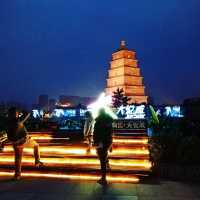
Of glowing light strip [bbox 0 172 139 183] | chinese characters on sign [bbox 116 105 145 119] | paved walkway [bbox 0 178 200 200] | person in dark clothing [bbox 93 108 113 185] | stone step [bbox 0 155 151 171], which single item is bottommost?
paved walkway [bbox 0 178 200 200]

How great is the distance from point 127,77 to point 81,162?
84.3 meters

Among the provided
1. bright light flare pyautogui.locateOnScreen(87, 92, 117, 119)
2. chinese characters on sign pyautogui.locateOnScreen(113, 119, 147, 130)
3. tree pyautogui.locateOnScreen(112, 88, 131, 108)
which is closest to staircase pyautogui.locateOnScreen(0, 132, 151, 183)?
bright light flare pyautogui.locateOnScreen(87, 92, 117, 119)

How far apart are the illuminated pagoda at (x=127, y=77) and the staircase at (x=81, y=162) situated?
3151 inches

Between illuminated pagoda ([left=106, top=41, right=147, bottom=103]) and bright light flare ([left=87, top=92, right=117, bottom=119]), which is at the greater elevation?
illuminated pagoda ([left=106, top=41, right=147, bottom=103])

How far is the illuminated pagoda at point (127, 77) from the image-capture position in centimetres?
9519

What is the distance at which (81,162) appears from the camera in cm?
1186

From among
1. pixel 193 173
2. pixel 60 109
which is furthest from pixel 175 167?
pixel 60 109

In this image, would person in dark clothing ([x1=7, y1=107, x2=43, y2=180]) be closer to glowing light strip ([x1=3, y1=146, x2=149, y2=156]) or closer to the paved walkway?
the paved walkway

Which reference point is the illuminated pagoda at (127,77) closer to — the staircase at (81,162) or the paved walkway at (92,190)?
the staircase at (81,162)

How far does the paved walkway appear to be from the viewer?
7.91 metres

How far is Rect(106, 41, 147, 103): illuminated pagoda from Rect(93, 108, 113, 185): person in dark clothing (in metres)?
84.3

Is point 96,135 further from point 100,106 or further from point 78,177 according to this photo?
point 78,177

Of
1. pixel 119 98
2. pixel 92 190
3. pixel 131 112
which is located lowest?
pixel 92 190

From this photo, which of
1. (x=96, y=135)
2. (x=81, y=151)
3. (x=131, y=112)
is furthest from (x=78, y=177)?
(x=131, y=112)
